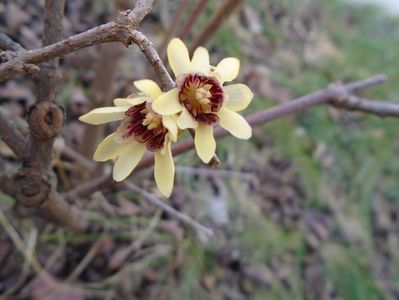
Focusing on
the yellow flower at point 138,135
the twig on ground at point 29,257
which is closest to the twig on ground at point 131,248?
the twig on ground at point 29,257

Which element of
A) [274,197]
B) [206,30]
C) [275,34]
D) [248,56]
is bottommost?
[206,30]

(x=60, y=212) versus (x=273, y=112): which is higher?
(x=273, y=112)

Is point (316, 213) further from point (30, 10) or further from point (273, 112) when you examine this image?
point (30, 10)

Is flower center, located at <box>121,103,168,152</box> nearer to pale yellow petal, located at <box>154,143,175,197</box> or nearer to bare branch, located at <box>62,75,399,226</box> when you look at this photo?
pale yellow petal, located at <box>154,143,175,197</box>

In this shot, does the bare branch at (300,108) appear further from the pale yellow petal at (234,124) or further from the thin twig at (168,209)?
the pale yellow petal at (234,124)

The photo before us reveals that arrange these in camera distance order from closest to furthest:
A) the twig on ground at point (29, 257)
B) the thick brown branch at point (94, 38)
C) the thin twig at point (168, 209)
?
the thick brown branch at point (94, 38) → the thin twig at point (168, 209) → the twig on ground at point (29, 257)

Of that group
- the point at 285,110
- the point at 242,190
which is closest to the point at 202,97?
the point at 285,110

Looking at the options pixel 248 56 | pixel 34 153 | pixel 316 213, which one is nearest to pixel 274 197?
pixel 316 213
